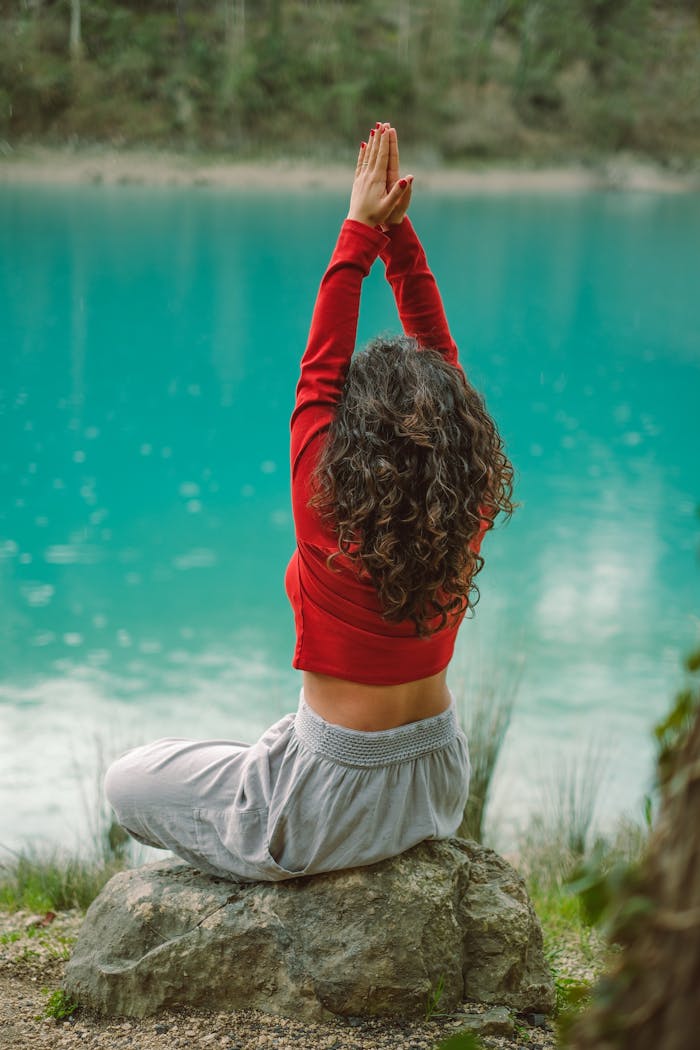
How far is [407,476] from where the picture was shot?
1275 mm

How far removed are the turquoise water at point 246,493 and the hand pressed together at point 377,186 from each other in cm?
149

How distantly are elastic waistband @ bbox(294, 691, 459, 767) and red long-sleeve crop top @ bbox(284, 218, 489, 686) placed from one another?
7 centimetres

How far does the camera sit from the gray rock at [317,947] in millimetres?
1386

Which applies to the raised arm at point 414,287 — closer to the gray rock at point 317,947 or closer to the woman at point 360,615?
the woman at point 360,615

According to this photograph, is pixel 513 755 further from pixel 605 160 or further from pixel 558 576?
pixel 605 160

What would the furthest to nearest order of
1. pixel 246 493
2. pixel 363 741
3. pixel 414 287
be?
pixel 246 493
pixel 414 287
pixel 363 741

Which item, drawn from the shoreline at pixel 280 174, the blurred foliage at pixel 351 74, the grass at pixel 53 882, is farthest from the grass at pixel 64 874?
the blurred foliage at pixel 351 74

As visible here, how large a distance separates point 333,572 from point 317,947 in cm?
50

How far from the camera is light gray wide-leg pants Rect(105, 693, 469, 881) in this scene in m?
1.39

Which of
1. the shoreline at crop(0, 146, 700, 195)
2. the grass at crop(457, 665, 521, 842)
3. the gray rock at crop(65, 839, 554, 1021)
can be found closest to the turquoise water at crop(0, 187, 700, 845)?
the grass at crop(457, 665, 521, 842)

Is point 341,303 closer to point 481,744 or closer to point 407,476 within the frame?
point 407,476

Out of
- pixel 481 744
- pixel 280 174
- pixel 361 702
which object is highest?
pixel 280 174

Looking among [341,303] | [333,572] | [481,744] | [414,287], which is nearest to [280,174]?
[481,744]

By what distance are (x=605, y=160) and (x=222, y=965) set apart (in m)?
27.8
